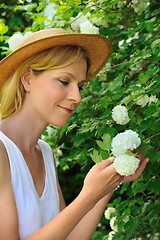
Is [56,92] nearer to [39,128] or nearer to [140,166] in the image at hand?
[39,128]

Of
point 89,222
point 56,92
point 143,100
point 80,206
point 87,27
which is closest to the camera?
point 80,206

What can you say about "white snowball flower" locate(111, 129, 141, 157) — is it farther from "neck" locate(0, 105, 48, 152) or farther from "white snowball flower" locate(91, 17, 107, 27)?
"white snowball flower" locate(91, 17, 107, 27)

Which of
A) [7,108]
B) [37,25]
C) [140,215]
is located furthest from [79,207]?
[37,25]

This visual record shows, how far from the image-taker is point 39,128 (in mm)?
2014

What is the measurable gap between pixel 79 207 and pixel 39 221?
0.32 meters

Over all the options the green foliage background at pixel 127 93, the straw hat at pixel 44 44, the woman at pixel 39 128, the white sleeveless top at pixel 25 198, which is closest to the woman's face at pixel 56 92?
the woman at pixel 39 128

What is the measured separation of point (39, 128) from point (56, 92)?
0.27 metres

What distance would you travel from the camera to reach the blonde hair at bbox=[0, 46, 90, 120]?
1852mm

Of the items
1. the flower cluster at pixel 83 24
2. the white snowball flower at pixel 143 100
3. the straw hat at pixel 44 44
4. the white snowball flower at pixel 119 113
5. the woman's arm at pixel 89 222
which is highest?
the straw hat at pixel 44 44

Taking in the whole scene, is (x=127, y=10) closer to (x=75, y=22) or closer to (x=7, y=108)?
(x=75, y=22)

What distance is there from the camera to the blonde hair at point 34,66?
1852 mm

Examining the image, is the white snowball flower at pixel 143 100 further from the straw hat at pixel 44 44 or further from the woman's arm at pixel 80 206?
the woman's arm at pixel 80 206

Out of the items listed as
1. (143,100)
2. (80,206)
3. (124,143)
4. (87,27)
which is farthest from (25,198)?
(87,27)

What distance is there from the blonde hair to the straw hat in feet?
0.08
